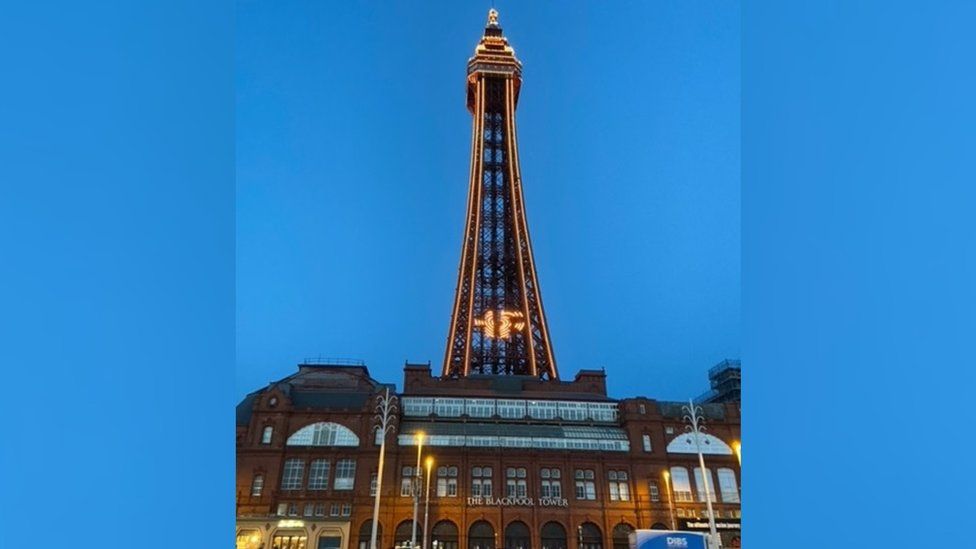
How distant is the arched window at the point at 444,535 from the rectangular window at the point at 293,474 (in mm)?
8687

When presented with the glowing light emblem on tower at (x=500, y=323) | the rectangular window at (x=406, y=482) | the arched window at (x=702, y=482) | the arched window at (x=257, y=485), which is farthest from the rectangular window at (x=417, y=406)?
the arched window at (x=702, y=482)

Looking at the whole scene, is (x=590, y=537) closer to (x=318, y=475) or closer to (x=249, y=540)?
(x=318, y=475)

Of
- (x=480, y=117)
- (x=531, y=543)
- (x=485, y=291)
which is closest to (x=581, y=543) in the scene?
(x=531, y=543)

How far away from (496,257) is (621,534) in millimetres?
31824

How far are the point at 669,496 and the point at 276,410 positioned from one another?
82.9 ft

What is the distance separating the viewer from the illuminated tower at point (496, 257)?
59.9 m

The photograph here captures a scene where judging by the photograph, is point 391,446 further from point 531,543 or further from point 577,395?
point 577,395

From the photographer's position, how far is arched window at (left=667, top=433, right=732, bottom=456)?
44.0 m

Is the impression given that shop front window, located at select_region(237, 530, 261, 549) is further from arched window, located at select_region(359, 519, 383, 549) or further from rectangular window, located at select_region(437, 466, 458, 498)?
rectangular window, located at select_region(437, 466, 458, 498)

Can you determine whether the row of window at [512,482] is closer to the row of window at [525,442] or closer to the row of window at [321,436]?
the row of window at [321,436]

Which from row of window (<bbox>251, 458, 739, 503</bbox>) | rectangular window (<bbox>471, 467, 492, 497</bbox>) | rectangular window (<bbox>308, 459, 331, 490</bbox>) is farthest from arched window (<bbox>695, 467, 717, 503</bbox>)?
rectangular window (<bbox>308, 459, 331, 490</bbox>)

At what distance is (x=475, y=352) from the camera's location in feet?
198

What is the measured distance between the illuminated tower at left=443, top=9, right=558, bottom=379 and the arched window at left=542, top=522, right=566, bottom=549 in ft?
54.6

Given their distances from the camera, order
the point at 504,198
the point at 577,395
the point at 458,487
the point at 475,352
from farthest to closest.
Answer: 1. the point at 504,198
2. the point at 475,352
3. the point at 577,395
4. the point at 458,487
